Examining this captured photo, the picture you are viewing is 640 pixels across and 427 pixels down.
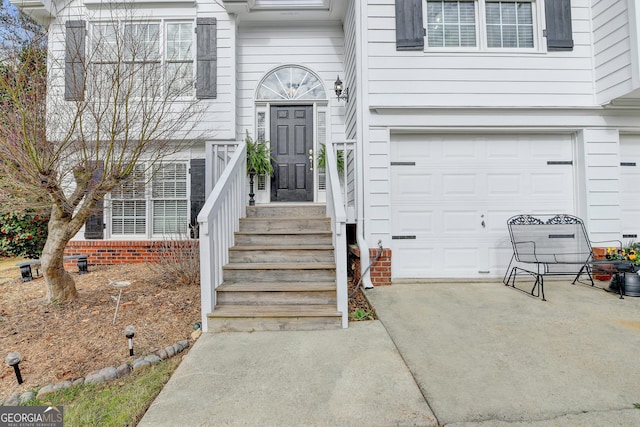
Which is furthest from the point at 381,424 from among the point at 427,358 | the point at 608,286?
the point at 608,286

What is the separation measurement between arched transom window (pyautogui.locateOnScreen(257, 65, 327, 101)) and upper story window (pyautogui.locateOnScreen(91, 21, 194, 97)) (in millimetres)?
1338

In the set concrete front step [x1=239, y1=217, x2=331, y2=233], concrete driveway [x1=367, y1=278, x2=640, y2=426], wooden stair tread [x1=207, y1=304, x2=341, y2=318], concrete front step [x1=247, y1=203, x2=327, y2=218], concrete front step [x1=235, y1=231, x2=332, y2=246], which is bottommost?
concrete driveway [x1=367, y1=278, x2=640, y2=426]

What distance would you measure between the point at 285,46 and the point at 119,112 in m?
3.54

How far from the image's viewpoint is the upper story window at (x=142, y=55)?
357 cm

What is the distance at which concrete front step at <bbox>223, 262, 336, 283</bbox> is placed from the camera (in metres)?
3.34

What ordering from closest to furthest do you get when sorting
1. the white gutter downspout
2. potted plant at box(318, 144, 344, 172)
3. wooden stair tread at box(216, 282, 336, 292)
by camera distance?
wooden stair tread at box(216, 282, 336, 292), the white gutter downspout, potted plant at box(318, 144, 344, 172)

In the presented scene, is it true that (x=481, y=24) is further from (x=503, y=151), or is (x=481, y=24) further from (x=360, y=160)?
(x=360, y=160)

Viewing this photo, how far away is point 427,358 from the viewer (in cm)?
234

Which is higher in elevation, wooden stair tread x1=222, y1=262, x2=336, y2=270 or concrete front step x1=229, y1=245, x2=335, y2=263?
concrete front step x1=229, y1=245, x2=335, y2=263

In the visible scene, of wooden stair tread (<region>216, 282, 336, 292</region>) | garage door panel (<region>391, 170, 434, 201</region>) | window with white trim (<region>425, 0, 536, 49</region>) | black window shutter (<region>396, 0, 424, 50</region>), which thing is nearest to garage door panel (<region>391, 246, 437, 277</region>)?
garage door panel (<region>391, 170, 434, 201</region>)

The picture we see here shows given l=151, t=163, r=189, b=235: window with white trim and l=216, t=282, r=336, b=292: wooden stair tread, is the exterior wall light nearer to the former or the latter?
l=151, t=163, r=189, b=235: window with white trim

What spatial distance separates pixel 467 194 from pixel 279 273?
3.01 meters

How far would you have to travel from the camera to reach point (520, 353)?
2.38 metres

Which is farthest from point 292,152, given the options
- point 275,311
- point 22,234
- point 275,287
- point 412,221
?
point 22,234
